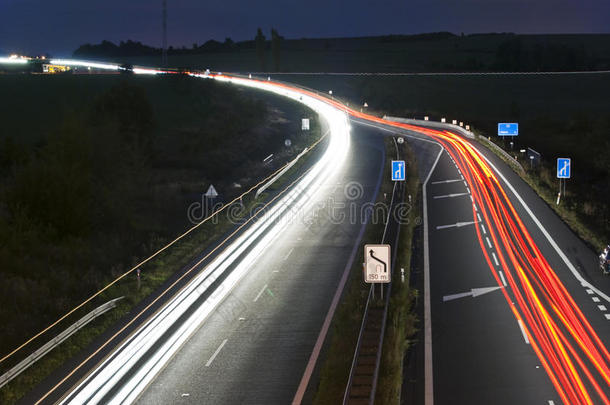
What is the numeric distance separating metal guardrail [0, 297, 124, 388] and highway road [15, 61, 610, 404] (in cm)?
155

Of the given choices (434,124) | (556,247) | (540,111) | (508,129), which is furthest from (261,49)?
(556,247)

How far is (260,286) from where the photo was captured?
2494 cm

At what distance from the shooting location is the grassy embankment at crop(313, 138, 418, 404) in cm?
1579

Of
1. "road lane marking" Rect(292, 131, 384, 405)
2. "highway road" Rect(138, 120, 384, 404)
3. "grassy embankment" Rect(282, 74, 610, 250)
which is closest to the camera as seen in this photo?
"road lane marking" Rect(292, 131, 384, 405)

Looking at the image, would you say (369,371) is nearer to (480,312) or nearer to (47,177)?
(480,312)

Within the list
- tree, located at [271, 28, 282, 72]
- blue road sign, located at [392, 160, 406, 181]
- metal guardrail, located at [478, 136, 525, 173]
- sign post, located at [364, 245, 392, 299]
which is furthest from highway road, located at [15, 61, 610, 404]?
tree, located at [271, 28, 282, 72]

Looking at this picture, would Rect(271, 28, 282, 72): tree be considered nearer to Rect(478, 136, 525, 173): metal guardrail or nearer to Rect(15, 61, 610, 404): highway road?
Rect(478, 136, 525, 173): metal guardrail

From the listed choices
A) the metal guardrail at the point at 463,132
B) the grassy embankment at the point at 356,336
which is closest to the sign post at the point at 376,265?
the grassy embankment at the point at 356,336

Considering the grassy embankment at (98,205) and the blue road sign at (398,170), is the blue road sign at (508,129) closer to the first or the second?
the grassy embankment at (98,205)

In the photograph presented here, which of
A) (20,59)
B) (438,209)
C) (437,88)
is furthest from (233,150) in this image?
(20,59)

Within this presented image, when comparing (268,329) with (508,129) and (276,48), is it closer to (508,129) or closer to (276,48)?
(508,129)

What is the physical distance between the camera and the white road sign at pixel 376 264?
67.8 ft

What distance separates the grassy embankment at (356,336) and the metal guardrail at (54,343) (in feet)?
23.0

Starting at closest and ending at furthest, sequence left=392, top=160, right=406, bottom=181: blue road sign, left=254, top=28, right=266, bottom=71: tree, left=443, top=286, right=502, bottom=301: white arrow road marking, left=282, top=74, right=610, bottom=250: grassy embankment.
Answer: left=443, top=286, right=502, bottom=301: white arrow road marking → left=392, top=160, right=406, bottom=181: blue road sign → left=282, top=74, right=610, bottom=250: grassy embankment → left=254, top=28, right=266, bottom=71: tree
